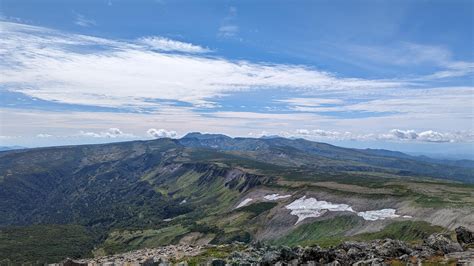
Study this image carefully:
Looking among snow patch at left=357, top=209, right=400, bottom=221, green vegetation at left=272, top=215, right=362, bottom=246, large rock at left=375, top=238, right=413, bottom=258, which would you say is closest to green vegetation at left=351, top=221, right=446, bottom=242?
snow patch at left=357, top=209, right=400, bottom=221

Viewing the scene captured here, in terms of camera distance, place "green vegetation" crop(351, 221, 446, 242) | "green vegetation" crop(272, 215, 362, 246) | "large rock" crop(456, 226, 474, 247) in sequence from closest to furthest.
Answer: "large rock" crop(456, 226, 474, 247) < "green vegetation" crop(351, 221, 446, 242) < "green vegetation" crop(272, 215, 362, 246)

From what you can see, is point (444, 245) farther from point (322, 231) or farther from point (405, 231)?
point (322, 231)

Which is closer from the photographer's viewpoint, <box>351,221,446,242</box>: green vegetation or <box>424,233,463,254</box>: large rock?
<box>424,233,463,254</box>: large rock

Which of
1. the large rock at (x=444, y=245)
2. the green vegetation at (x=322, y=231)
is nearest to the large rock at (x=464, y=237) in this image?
→ the large rock at (x=444, y=245)

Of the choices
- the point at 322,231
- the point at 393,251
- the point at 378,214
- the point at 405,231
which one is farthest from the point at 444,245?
the point at 322,231

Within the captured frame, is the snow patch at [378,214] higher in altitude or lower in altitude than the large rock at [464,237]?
lower

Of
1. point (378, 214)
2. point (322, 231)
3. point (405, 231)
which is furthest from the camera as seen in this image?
point (322, 231)

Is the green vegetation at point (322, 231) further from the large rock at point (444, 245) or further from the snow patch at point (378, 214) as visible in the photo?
the large rock at point (444, 245)

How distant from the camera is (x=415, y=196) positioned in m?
199

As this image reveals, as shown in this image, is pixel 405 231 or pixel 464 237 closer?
pixel 464 237

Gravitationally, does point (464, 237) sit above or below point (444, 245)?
above

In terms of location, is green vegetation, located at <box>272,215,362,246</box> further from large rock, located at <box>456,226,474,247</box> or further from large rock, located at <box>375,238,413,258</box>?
large rock, located at <box>375,238,413,258</box>

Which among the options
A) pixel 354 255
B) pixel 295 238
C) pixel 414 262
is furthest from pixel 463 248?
pixel 295 238

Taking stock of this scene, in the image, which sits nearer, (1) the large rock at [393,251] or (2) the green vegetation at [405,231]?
(1) the large rock at [393,251]
